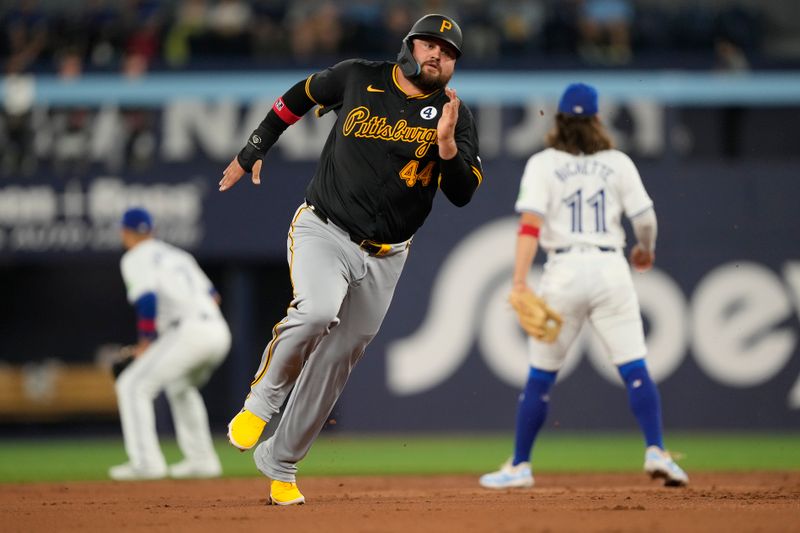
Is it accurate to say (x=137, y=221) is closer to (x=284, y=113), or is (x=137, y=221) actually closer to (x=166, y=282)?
(x=166, y=282)

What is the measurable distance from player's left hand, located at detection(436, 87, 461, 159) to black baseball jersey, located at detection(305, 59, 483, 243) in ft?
0.88

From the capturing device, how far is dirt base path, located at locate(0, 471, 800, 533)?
5.61 m

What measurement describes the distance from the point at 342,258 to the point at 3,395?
11.2 meters

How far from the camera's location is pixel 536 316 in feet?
25.4

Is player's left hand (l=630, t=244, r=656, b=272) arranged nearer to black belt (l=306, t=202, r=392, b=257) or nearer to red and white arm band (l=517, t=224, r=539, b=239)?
red and white arm band (l=517, t=224, r=539, b=239)

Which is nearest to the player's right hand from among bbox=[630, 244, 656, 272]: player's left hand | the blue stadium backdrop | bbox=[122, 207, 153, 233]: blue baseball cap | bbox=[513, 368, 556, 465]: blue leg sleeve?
bbox=[513, 368, 556, 465]: blue leg sleeve

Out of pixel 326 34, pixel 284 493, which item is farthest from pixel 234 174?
pixel 326 34

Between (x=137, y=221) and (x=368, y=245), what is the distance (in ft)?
13.9

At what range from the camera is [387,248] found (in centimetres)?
660

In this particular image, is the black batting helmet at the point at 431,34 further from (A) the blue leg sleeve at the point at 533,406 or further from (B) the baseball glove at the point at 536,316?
(A) the blue leg sleeve at the point at 533,406

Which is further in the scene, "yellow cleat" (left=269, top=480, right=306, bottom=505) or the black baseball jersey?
"yellow cleat" (left=269, top=480, right=306, bottom=505)

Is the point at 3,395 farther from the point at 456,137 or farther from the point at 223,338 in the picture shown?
the point at 456,137

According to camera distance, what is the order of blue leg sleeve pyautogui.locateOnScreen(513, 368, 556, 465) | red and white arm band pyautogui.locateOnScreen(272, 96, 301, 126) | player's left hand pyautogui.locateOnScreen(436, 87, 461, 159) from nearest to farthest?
player's left hand pyautogui.locateOnScreen(436, 87, 461, 159) → red and white arm band pyautogui.locateOnScreen(272, 96, 301, 126) → blue leg sleeve pyautogui.locateOnScreen(513, 368, 556, 465)

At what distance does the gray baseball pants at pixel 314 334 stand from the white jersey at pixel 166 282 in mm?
3722
